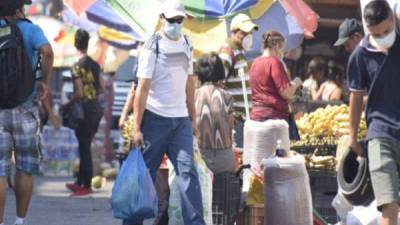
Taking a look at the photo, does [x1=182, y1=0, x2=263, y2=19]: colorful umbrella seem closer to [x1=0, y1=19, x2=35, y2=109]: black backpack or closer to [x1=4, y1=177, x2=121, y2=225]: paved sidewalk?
[x1=4, y1=177, x2=121, y2=225]: paved sidewalk

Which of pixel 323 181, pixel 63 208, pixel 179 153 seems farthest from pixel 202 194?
pixel 63 208

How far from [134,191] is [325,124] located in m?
3.31

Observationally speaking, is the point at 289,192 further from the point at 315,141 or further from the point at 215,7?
the point at 215,7

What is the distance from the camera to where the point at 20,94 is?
30.7 feet

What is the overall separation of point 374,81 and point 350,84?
0.56 feet

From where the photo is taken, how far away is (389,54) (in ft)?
26.1

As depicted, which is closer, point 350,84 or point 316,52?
point 350,84

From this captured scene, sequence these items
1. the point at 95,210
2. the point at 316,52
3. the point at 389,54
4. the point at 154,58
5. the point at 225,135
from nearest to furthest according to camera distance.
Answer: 1. the point at 389,54
2. the point at 154,58
3. the point at 225,135
4. the point at 95,210
5. the point at 316,52

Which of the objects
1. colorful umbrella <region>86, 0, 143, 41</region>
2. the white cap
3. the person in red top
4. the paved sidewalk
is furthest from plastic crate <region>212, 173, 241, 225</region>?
colorful umbrella <region>86, 0, 143, 41</region>

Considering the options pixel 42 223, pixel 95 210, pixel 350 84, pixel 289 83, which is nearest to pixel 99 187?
pixel 95 210

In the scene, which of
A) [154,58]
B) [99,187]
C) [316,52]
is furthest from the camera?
[316,52]

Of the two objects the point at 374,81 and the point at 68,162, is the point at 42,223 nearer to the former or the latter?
the point at 374,81

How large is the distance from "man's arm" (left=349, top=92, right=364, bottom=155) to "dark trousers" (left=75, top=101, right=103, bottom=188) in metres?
7.00

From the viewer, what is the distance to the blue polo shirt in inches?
313
